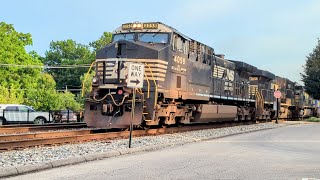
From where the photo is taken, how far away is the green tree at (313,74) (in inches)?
1896

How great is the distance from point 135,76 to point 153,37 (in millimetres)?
5060

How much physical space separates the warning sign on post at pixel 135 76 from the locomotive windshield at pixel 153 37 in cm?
470

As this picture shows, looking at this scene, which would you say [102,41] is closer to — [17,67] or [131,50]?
[17,67]

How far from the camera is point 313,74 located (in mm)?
48312

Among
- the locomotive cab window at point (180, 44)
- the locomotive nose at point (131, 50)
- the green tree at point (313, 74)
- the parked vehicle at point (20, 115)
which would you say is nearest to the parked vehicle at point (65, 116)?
the parked vehicle at point (20, 115)

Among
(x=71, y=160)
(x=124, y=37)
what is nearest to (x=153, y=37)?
(x=124, y=37)

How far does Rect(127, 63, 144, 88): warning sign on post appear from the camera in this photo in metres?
13.1

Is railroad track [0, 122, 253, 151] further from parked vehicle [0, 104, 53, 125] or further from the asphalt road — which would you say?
parked vehicle [0, 104, 53, 125]

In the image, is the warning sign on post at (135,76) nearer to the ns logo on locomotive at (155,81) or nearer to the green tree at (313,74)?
the ns logo on locomotive at (155,81)

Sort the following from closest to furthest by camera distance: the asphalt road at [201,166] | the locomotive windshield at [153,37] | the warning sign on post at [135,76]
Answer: the asphalt road at [201,166], the warning sign on post at [135,76], the locomotive windshield at [153,37]

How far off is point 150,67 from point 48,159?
7897mm

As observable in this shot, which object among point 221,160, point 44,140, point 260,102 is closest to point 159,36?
point 44,140

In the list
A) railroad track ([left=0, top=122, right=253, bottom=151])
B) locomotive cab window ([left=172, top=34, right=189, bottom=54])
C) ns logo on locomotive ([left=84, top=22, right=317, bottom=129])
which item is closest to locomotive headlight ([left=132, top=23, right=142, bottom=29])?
ns logo on locomotive ([left=84, top=22, right=317, bottom=129])

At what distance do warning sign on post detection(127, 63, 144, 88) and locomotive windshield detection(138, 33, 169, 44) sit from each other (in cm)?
470
